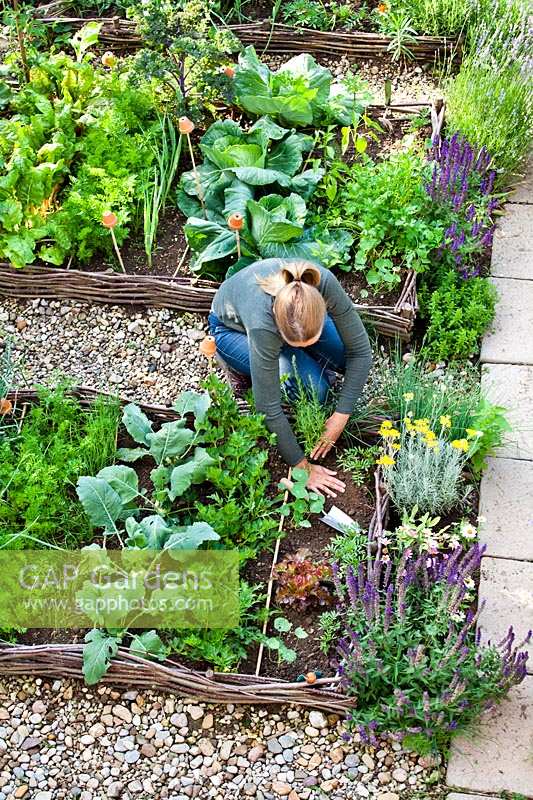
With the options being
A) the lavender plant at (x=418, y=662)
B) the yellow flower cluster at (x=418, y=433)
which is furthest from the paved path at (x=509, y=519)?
the yellow flower cluster at (x=418, y=433)

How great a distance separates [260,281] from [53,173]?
1.72 m

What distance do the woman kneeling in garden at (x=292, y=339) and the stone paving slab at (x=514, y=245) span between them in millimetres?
1181

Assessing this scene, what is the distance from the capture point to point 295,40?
5891 mm

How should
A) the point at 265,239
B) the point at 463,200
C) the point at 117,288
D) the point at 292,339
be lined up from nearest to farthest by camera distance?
the point at 292,339 → the point at 265,239 → the point at 117,288 → the point at 463,200

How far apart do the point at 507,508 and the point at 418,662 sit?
0.99 metres

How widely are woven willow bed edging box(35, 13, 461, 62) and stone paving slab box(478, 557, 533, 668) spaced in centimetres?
331

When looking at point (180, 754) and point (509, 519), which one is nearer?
point (180, 754)

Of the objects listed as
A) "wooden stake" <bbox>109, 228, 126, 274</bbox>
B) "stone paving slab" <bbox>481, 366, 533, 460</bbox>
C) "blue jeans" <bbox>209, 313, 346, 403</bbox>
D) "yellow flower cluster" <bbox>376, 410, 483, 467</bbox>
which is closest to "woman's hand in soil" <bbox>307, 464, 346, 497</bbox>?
"yellow flower cluster" <bbox>376, 410, 483, 467</bbox>

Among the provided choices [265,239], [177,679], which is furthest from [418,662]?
[265,239]

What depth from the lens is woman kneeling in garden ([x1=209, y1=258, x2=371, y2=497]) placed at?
357cm

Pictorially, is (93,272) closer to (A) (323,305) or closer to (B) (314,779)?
(A) (323,305)

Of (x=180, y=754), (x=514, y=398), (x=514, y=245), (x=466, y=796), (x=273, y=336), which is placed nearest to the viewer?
(x=466, y=796)

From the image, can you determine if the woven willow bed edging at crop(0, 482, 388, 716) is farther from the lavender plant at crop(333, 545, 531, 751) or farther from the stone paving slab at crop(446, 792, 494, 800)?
the stone paving slab at crop(446, 792, 494, 800)

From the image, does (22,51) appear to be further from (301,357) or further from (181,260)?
(301,357)
